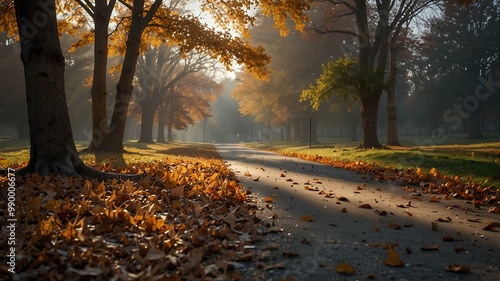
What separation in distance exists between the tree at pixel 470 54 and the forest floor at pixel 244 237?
38908 millimetres

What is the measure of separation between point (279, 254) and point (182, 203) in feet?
6.10

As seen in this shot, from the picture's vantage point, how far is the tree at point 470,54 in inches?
1502

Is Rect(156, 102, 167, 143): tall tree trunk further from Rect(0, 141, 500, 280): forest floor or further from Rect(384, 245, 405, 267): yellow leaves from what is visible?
Rect(384, 245, 405, 267): yellow leaves

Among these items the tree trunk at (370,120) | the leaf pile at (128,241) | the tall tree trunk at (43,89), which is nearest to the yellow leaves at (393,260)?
the leaf pile at (128,241)

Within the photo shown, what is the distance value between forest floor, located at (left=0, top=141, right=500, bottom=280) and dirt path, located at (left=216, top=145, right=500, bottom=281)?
0.03 ft

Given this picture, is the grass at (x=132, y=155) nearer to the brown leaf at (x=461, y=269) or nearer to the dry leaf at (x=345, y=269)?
the dry leaf at (x=345, y=269)

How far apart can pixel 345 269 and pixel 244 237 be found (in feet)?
3.52

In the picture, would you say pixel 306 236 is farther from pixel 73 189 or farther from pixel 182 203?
pixel 73 189

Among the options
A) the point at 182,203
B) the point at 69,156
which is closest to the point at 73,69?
the point at 69,156

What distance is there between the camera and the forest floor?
2479mm

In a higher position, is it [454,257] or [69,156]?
[69,156]

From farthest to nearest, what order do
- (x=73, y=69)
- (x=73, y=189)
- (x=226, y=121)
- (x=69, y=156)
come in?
1. (x=226, y=121)
2. (x=73, y=69)
3. (x=69, y=156)
4. (x=73, y=189)

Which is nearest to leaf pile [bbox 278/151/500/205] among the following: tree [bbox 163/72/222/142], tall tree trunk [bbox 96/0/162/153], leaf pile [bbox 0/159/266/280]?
leaf pile [bbox 0/159/266/280]

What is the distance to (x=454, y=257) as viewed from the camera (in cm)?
289
